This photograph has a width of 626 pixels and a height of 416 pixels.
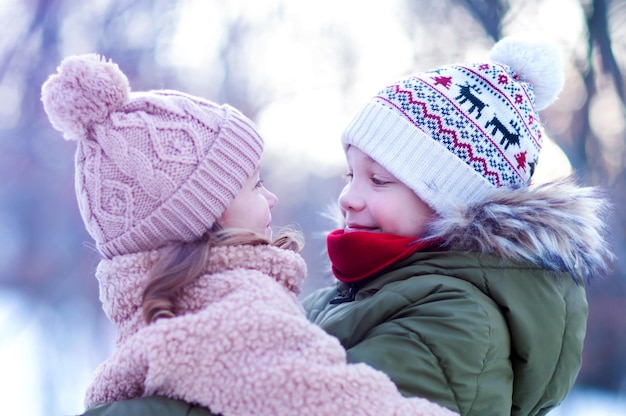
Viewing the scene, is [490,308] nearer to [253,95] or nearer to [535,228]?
[535,228]

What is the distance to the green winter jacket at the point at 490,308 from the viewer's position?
1.13m

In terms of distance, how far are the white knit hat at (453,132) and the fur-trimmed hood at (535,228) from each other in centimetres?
6

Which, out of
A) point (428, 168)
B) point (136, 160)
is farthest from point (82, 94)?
point (428, 168)

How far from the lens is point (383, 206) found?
4.72ft

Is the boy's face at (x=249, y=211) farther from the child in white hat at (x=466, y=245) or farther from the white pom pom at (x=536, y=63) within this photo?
the white pom pom at (x=536, y=63)

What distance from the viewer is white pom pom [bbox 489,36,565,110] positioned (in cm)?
158

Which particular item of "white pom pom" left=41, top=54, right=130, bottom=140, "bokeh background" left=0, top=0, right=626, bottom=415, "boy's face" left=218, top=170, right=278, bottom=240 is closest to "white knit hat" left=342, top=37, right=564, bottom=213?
"boy's face" left=218, top=170, right=278, bottom=240

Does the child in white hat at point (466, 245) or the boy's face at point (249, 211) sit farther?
the boy's face at point (249, 211)

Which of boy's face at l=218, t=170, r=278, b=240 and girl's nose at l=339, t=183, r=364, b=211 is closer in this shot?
boy's face at l=218, t=170, r=278, b=240

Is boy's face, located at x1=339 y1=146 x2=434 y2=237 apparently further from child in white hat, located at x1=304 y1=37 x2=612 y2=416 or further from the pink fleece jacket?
the pink fleece jacket

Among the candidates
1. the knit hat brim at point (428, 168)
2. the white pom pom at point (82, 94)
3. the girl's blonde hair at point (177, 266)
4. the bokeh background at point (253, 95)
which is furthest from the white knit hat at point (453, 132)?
the bokeh background at point (253, 95)

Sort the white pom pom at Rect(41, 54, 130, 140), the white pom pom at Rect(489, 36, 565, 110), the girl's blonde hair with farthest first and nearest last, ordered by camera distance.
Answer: the white pom pom at Rect(489, 36, 565, 110) < the white pom pom at Rect(41, 54, 130, 140) < the girl's blonde hair

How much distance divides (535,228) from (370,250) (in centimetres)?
33

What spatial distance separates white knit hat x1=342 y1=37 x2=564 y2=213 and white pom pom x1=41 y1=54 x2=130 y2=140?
0.54 meters
